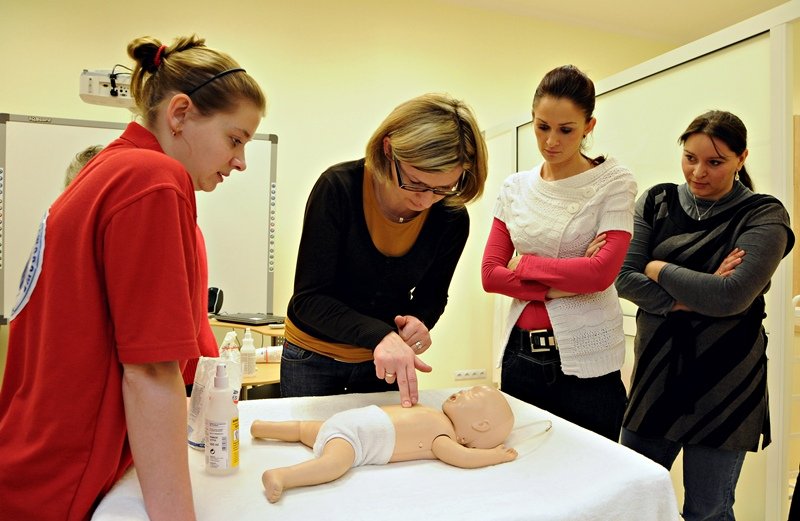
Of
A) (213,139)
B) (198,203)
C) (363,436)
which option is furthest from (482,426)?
(198,203)

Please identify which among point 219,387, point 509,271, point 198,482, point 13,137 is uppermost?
point 13,137

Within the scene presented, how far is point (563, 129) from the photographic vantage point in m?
1.70

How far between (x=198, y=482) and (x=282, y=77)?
320cm

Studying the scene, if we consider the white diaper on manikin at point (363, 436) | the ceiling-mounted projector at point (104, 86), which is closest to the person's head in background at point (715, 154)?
the white diaper on manikin at point (363, 436)

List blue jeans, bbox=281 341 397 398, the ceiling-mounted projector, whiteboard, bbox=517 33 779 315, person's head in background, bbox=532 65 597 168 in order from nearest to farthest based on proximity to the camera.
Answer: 1. blue jeans, bbox=281 341 397 398
2. person's head in background, bbox=532 65 597 168
3. whiteboard, bbox=517 33 779 315
4. the ceiling-mounted projector

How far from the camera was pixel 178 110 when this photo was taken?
97 centimetres

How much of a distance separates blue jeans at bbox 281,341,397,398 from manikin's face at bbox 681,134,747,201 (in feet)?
3.78

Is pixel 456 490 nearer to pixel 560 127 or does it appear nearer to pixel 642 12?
pixel 560 127

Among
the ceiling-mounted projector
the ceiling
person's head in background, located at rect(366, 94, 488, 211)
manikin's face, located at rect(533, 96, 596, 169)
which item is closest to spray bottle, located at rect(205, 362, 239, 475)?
person's head in background, located at rect(366, 94, 488, 211)

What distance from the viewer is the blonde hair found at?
985 mm

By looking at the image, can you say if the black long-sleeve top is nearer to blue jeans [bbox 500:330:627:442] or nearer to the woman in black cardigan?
the woman in black cardigan

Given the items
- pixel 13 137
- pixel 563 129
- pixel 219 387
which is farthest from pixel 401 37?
pixel 219 387

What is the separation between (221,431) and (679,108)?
90.6 inches

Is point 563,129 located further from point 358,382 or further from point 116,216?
point 116,216
